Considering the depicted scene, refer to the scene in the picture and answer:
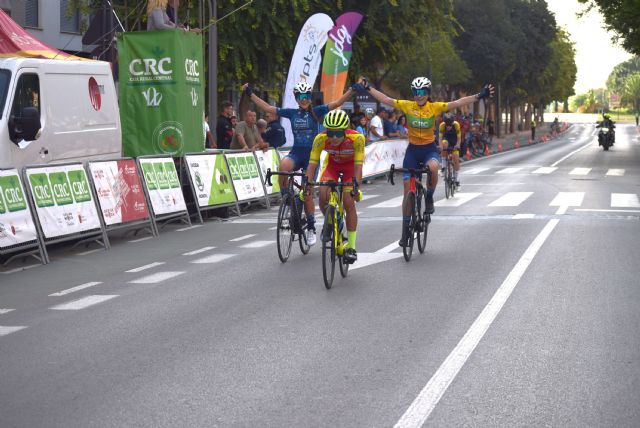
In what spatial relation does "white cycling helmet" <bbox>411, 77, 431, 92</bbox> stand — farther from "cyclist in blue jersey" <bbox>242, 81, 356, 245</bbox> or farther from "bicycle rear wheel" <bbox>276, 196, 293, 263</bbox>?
"bicycle rear wheel" <bbox>276, 196, 293, 263</bbox>

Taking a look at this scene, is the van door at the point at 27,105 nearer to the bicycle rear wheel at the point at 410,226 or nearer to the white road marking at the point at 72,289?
the white road marking at the point at 72,289

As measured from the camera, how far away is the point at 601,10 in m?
48.5

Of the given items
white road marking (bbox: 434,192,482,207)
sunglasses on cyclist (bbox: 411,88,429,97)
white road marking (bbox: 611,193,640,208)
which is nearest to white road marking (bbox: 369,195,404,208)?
white road marking (bbox: 434,192,482,207)

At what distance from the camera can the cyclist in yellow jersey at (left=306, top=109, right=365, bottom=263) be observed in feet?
35.8

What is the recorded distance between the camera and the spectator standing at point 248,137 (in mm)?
20594

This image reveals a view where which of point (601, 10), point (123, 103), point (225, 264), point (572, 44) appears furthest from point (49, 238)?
point (572, 44)

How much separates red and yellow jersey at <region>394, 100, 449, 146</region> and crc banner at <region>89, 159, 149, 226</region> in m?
4.05

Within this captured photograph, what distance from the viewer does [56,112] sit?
1459cm

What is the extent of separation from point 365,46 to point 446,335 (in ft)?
82.3

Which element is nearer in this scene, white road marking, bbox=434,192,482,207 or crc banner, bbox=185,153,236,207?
crc banner, bbox=185,153,236,207

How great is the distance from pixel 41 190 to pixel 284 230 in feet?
9.83

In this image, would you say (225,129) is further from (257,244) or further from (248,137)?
(257,244)

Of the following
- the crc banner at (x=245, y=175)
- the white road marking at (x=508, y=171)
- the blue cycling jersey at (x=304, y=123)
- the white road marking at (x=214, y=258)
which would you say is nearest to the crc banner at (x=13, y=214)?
the white road marking at (x=214, y=258)

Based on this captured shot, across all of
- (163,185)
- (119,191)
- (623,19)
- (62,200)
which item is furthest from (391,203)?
(623,19)
